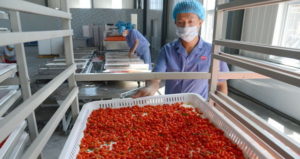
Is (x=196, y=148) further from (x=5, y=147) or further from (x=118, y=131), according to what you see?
(x=5, y=147)

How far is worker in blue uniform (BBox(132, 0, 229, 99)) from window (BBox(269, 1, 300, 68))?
5.32 ft

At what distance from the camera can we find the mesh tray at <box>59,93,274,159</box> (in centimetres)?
90

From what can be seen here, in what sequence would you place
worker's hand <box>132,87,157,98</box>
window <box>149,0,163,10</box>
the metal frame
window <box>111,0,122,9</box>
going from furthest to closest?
1. window <box>111,0,122,9</box>
2. window <box>149,0,163,10</box>
3. worker's hand <box>132,87,157,98</box>
4. the metal frame

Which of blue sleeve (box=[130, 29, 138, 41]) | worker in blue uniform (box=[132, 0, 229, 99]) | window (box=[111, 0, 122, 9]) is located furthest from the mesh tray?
window (box=[111, 0, 122, 9])

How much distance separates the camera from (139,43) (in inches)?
183

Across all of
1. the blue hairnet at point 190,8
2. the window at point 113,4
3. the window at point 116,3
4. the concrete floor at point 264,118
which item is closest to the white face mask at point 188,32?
the blue hairnet at point 190,8

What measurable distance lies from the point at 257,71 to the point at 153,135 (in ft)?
2.05

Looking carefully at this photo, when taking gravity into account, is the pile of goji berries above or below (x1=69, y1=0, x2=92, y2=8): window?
below

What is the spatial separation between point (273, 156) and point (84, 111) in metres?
0.96

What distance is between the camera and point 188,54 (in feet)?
5.87

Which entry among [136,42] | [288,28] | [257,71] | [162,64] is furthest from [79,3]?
[257,71]

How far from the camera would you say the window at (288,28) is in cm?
278

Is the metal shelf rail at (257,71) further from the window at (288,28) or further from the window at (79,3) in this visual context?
the window at (79,3)

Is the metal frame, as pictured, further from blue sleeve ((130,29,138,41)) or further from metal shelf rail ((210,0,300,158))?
blue sleeve ((130,29,138,41))
